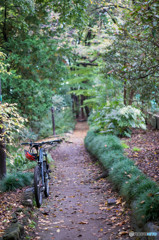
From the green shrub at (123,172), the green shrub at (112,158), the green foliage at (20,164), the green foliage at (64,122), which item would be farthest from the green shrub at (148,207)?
the green foliage at (64,122)

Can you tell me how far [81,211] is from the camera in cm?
466

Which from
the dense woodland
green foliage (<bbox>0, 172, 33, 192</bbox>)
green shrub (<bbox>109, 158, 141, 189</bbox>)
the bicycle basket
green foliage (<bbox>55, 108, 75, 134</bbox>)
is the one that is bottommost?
green foliage (<bbox>55, 108, 75, 134</bbox>)

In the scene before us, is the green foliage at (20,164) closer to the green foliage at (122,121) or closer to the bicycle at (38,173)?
the bicycle at (38,173)

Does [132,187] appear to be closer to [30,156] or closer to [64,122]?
[30,156]

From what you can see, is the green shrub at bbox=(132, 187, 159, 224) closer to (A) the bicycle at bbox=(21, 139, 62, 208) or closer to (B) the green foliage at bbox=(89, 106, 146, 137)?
(A) the bicycle at bbox=(21, 139, 62, 208)

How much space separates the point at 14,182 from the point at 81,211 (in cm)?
164

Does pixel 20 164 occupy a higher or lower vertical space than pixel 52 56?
lower

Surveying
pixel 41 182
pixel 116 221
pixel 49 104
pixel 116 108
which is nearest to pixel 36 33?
pixel 49 104

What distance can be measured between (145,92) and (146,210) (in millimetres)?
3930

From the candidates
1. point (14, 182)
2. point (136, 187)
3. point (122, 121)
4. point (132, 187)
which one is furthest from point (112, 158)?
point (122, 121)

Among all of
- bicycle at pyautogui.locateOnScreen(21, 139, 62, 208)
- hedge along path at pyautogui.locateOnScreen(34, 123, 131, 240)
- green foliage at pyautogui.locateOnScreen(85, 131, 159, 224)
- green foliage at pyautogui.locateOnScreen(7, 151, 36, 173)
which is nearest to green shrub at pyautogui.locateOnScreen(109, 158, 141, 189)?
green foliage at pyautogui.locateOnScreen(85, 131, 159, 224)

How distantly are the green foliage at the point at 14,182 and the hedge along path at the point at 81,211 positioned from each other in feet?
2.18

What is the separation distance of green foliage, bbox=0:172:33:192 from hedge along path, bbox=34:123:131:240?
2.18 feet

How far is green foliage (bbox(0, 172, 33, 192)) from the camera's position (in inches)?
202
